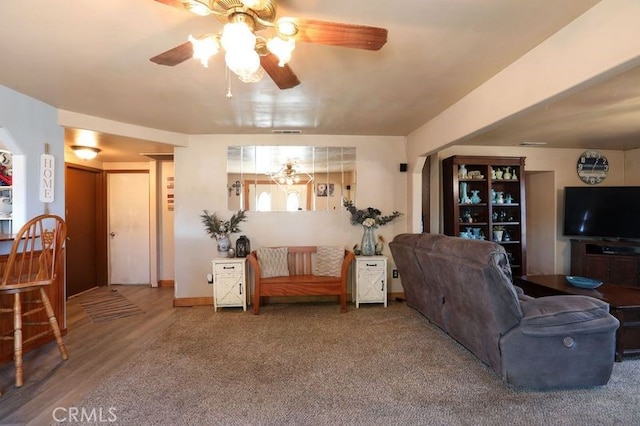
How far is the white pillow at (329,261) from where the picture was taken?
3871 millimetres

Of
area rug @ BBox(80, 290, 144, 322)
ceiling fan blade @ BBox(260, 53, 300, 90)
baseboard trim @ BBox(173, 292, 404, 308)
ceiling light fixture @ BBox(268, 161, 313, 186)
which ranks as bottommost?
area rug @ BBox(80, 290, 144, 322)

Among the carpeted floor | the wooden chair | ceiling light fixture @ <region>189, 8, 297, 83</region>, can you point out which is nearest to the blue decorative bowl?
the carpeted floor

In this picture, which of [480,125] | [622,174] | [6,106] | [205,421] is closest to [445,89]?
[480,125]

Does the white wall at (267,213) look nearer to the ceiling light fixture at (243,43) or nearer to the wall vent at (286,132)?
the wall vent at (286,132)

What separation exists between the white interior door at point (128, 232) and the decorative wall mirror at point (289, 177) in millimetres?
2237

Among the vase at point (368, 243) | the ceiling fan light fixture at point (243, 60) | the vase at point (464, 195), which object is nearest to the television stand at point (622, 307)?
the vase at point (464, 195)

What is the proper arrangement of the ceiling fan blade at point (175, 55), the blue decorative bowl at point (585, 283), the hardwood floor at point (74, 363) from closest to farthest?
the ceiling fan blade at point (175, 55) → the hardwood floor at point (74, 363) → the blue decorative bowl at point (585, 283)

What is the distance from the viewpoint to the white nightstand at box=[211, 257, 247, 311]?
12.3 ft

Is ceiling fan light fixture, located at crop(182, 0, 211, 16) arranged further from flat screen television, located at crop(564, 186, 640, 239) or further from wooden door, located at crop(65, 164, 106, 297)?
flat screen television, located at crop(564, 186, 640, 239)

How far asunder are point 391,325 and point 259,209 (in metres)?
2.32

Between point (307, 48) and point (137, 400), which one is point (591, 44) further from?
point (137, 400)

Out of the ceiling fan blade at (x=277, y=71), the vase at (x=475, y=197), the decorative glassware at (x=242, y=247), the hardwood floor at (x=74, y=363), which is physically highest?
the ceiling fan blade at (x=277, y=71)

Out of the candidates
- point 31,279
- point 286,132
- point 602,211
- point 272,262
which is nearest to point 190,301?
point 272,262

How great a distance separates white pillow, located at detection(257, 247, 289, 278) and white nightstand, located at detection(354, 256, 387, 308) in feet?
3.16
